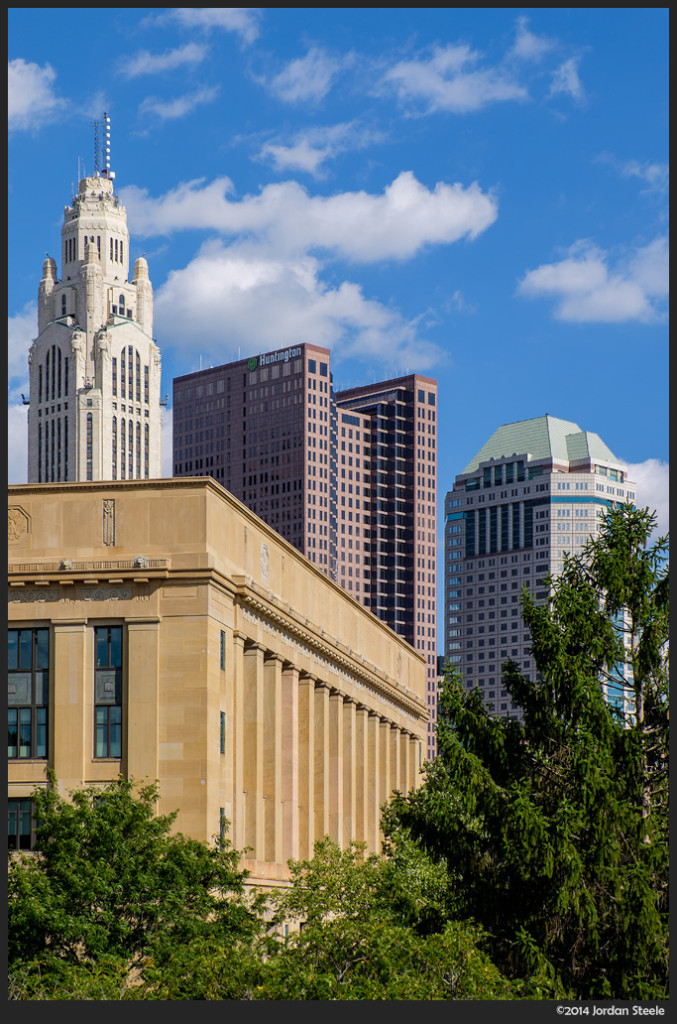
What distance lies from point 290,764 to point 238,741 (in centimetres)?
1035

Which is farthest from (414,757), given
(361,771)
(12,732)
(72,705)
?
(12,732)

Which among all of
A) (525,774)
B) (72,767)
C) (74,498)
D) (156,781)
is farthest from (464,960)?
(74,498)

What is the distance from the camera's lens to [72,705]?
66188 millimetres

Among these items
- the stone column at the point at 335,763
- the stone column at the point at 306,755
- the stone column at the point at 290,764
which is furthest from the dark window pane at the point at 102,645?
the stone column at the point at 335,763

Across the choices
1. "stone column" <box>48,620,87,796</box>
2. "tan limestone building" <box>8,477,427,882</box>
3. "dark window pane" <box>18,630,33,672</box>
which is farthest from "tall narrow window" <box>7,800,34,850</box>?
"dark window pane" <box>18,630,33,672</box>

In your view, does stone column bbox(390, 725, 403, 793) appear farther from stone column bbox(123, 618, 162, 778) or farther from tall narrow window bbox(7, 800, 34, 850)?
tall narrow window bbox(7, 800, 34, 850)

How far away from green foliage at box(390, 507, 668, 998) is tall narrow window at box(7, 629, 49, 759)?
2254 cm

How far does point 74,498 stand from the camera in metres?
68.2

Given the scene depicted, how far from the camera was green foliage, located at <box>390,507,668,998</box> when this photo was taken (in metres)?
41.6

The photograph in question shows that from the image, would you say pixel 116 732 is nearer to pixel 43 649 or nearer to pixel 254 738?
pixel 43 649

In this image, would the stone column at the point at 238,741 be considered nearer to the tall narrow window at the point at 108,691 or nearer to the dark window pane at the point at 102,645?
the tall narrow window at the point at 108,691

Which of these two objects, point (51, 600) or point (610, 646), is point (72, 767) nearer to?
point (51, 600)
